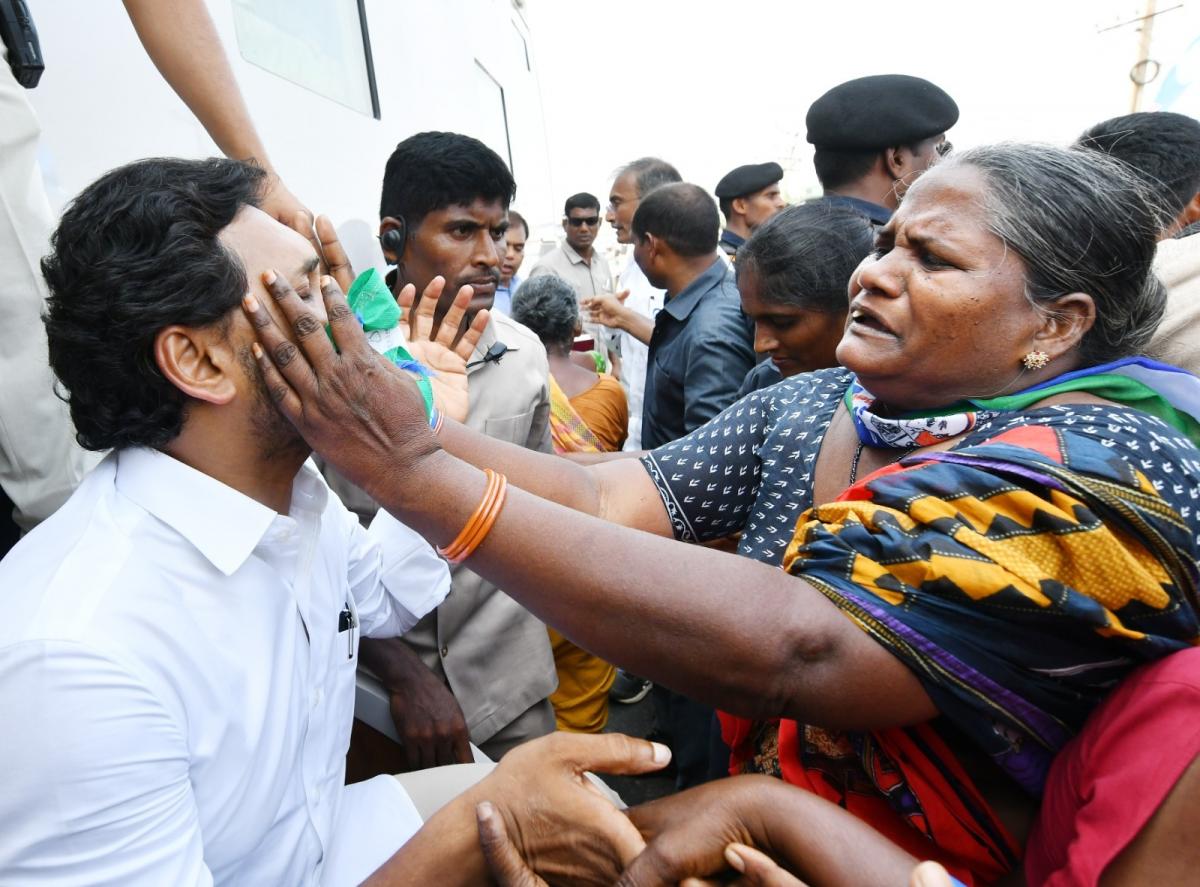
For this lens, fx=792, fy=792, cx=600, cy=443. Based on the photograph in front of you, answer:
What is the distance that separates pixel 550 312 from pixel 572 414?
30.5 inches

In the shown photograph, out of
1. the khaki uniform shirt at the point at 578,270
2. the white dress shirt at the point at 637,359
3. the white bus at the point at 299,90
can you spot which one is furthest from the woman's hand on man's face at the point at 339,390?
the khaki uniform shirt at the point at 578,270

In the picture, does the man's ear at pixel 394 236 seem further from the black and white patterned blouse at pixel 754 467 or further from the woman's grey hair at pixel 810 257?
the black and white patterned blouse at pixel 754 467

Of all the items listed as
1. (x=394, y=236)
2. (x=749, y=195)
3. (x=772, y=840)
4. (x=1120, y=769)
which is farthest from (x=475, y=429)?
(x=749, y=195)

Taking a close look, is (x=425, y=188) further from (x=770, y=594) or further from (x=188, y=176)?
(x=770, y=594)

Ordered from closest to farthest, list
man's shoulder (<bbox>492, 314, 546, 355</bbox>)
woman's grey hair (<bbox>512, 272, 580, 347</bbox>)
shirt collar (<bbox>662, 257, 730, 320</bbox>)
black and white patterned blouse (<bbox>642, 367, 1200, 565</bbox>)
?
black and white patterned blouse (<bbox>642, 367, 1200, 565</bbox>), man's shoulder (<bbox>492, 314, 546, 355</bbox>), shirt collar (<bbox>662, 257, 730, 320</bbox>), woman's grey hair (<bbox>512, 272, 580, 347</bbox>)

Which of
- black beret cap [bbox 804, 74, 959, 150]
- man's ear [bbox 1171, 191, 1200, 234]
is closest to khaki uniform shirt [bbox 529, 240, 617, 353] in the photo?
black beret cap [bbox 804, 74, 959, 150]

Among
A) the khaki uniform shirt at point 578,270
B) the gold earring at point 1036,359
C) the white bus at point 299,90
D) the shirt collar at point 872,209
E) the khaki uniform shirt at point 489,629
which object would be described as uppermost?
the white bus at point 299,90

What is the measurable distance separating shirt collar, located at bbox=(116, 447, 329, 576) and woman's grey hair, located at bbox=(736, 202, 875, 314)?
5.40 feet

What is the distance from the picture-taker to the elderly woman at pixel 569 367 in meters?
3.77

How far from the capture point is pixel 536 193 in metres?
13.2

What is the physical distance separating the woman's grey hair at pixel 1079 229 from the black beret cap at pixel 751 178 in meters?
4.70

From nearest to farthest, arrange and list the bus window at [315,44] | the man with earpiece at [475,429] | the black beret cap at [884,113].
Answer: the man with earpiece at [475,429] → the bus window at [315,44] → the black beret cap at [884,113]

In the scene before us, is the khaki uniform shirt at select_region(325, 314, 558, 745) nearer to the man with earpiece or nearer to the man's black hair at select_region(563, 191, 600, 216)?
the man with earpiece

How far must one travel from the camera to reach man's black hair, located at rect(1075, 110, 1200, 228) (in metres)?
2.27
